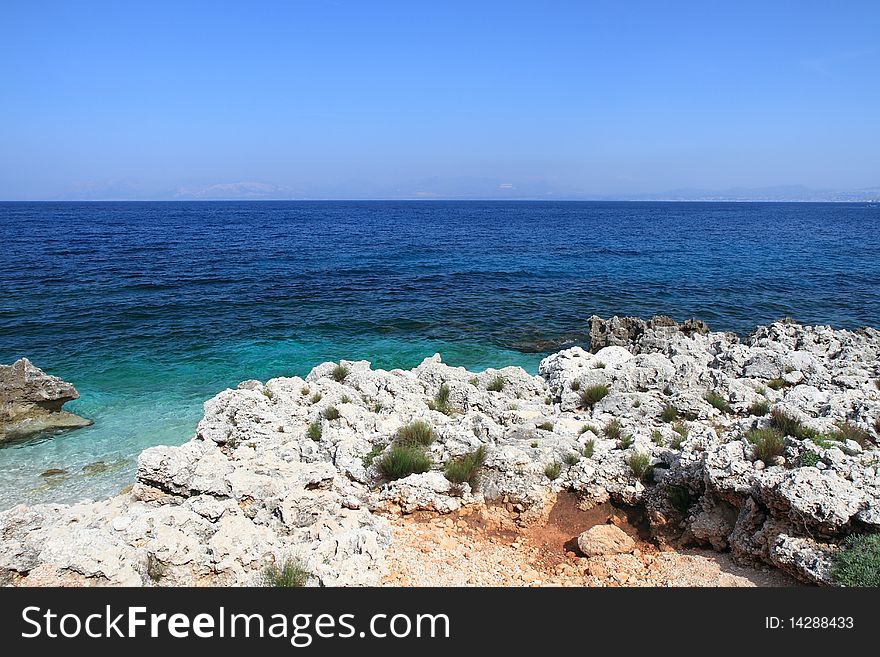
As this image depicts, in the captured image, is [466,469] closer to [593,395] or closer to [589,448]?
[589,448]

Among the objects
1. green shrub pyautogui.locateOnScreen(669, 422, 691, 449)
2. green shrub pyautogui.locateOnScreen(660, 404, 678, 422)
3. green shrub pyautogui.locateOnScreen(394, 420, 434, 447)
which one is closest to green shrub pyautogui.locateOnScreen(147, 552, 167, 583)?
green shrub pyautogui.locateOnScreen(394, 420, 434, 447)

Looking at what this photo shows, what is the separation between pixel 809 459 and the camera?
320 inches

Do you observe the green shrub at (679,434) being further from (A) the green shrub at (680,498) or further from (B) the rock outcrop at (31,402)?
(B) the rock outcrop at (31,402)

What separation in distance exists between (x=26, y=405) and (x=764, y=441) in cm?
1922

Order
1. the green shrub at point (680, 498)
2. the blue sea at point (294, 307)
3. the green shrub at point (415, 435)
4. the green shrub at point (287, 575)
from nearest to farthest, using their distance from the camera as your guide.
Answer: the green shrub at point (287, 575) → the green shrub at point (680, 498) → the green shrub at point (415, 435) → the blue sea at point (294, 307)

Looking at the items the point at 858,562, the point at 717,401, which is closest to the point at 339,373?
the point at 717,401

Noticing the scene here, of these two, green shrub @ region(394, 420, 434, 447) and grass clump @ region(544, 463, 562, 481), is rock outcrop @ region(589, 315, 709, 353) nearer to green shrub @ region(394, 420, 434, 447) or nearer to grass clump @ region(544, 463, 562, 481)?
grass clump @ region(544, 463, 562, 481)

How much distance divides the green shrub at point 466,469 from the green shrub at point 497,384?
12.9ft

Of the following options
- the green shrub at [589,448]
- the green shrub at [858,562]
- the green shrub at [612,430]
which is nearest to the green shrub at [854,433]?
the green shrub at [858,562]

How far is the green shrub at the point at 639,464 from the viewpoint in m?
9.55

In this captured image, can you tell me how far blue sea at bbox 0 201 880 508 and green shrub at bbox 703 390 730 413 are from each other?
941 centimetres

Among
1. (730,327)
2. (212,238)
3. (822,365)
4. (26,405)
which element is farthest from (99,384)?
(212,238)

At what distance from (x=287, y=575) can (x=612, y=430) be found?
719 cm
